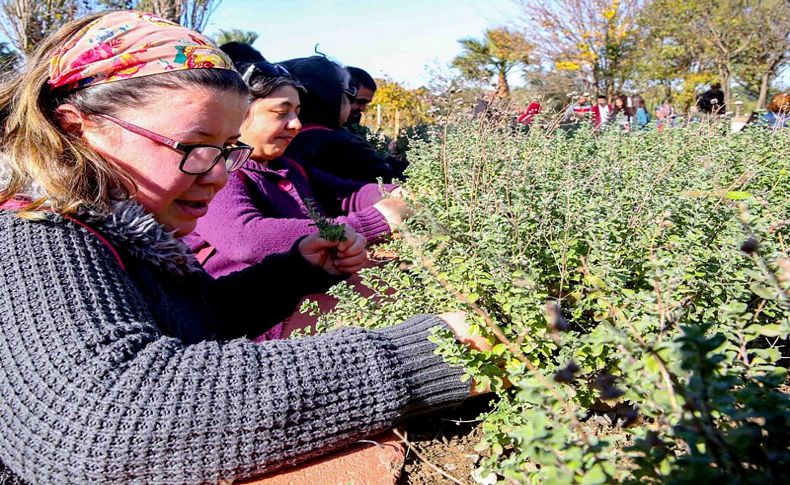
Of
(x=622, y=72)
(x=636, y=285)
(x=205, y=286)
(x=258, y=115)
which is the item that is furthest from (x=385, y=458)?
(x=622, y=72)

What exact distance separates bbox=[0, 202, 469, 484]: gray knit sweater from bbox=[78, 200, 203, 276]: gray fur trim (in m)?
0.02

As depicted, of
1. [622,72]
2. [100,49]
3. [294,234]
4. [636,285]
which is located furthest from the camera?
[622,72]

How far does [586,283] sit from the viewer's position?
1.55 metres

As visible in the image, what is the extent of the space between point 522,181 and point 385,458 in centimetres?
110

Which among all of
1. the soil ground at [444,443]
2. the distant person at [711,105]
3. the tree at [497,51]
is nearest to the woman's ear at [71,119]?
the soil ground at [444,443]

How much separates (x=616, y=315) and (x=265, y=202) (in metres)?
1.89

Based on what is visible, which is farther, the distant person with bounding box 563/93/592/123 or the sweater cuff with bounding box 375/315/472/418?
the distant person with bounding box 563/93/592/123

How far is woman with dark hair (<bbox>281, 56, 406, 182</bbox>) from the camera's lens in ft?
15.5

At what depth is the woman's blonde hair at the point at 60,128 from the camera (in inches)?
54.7

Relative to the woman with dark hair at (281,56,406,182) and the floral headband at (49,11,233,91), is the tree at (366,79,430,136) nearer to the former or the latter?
the woman with dark hair at (281,56,406,182)

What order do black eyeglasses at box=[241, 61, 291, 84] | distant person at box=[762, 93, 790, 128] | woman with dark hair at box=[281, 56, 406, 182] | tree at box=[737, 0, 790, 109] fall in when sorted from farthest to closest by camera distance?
tree at box=[737, 0, 790, 109], woman with dark hair at box=[281, 56, 406, 182], distant person at box=[762, 93, 790, 128], black eyeglasses at box=[241, 61, 291, 84]

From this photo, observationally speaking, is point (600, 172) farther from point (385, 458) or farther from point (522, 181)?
point (385, 458)

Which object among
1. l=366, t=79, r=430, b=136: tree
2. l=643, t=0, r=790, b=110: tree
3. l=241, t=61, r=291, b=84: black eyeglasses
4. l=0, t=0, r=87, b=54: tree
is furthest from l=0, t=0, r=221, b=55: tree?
l=643, t=0, r=790, b=110: tree

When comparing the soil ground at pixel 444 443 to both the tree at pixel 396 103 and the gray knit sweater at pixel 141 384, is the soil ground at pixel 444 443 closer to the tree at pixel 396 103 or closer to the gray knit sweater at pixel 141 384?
the gray knit sweater at pixel 141 384
